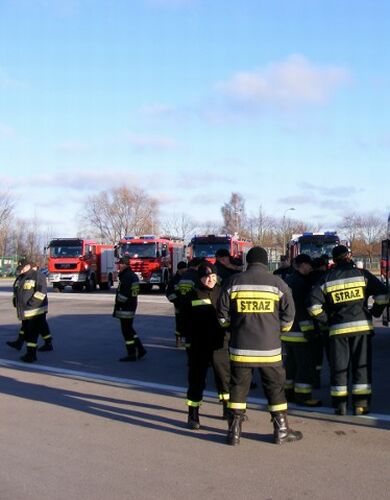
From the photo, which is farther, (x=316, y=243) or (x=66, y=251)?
(x=66, y=251)

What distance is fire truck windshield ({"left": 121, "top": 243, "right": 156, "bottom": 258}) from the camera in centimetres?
3170

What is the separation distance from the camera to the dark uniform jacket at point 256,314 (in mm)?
6102

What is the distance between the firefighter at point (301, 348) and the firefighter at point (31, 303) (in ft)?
17.9

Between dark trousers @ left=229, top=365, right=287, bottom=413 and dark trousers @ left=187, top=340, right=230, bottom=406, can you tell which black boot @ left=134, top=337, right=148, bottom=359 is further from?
dark trousers @ left=229, top=365, right=287, bottom=413

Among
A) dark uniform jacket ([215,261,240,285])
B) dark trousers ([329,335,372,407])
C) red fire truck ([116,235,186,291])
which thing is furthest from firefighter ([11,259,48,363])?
red fire truck ([116,235,186,291])

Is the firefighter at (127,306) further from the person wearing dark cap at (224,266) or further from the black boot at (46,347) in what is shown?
the person wearing dark cap at (224,266)

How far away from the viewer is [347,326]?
7.11m

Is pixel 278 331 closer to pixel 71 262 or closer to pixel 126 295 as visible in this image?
pixel 126 295

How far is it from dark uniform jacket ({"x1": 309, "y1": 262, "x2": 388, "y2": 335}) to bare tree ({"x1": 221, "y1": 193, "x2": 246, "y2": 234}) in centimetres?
7820

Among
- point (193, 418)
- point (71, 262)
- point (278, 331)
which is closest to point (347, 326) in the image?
point (278, 331)

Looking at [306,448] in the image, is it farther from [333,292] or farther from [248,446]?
[333,292]

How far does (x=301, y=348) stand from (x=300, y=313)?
0.41m

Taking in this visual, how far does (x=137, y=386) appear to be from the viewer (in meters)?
9.22

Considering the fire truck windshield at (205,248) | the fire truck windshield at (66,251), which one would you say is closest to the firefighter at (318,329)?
the fire truck windshield at (205,248)
